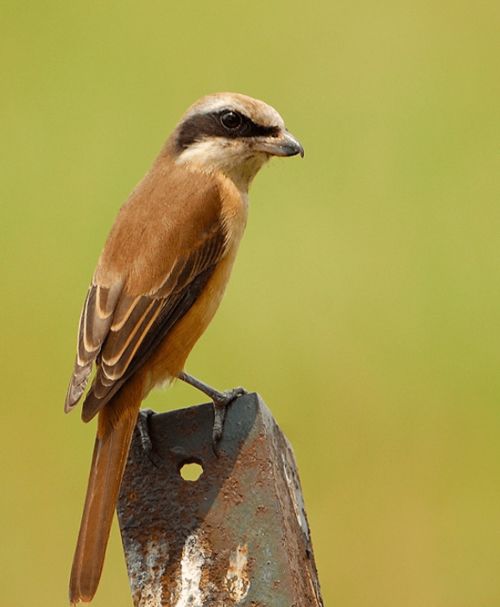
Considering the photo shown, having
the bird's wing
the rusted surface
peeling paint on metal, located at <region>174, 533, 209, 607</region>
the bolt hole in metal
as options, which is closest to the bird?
the bird's wing

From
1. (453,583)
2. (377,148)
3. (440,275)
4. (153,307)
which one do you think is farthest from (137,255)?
(377,148)

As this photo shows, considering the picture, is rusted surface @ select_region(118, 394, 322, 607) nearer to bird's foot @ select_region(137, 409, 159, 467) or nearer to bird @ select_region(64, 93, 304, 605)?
bird's foot @ select_region(137, 409, 159, 467)

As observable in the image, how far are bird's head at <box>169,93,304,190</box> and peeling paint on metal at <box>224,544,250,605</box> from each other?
2.23m

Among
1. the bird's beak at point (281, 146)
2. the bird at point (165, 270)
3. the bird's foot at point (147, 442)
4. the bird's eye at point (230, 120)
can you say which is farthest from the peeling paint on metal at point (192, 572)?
the bird's eye at point (230, 120)

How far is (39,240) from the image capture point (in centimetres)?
770

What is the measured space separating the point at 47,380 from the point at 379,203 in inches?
81.8

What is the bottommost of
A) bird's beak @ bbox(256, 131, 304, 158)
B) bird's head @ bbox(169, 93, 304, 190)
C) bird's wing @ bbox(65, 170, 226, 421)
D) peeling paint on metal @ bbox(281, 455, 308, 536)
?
peeling paint on metal @ bbox(281, 455, 308, 536)

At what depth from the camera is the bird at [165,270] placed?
3.80 m

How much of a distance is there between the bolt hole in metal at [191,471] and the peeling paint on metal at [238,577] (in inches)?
7.6

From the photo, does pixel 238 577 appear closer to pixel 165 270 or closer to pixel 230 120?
pixel 165 270

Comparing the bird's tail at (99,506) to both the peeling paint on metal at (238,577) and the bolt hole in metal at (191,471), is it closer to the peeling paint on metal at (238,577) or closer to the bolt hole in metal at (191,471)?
the bolt hole in metal at (191,471)

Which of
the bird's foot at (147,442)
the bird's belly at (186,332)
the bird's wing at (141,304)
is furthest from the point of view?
the bird's belly at (186,332)

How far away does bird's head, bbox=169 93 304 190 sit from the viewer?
16.1 feet

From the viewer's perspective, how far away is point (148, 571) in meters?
2.90
